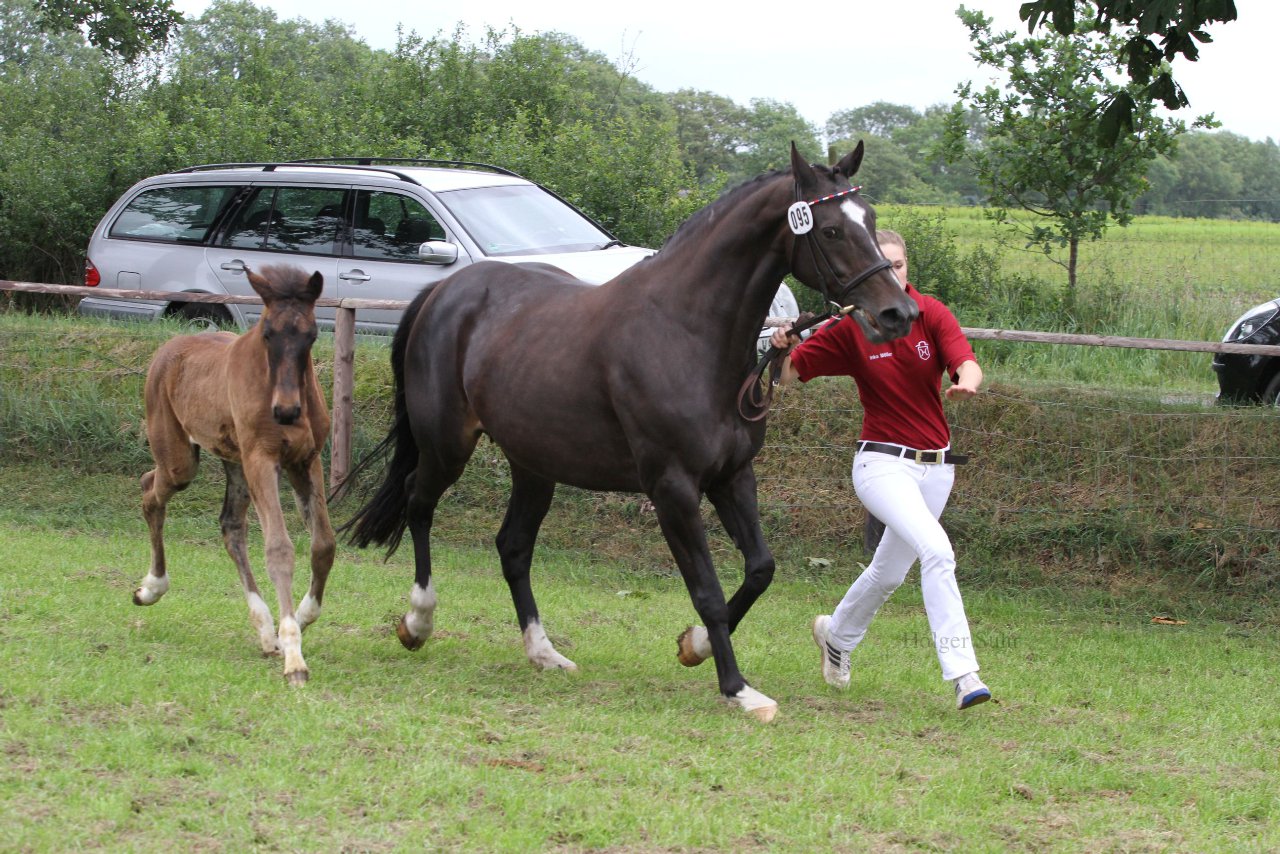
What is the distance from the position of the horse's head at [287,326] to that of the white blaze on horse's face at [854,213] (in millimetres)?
2367

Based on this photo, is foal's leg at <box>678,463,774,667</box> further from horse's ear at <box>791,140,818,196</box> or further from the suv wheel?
the suv wheel

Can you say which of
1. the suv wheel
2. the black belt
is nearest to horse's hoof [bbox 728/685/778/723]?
the black belt

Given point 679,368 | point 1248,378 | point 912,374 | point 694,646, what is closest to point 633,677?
point 694,646

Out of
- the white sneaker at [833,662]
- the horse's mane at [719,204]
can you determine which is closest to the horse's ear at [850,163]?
the horse's mane at [719,204]

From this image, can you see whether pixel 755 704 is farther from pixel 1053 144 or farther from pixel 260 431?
pixel 1053 144

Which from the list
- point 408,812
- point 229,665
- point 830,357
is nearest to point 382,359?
point 229,665

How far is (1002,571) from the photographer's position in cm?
915

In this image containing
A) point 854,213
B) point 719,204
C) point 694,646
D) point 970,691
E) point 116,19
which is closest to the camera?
point 854,213

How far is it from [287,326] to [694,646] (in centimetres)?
236

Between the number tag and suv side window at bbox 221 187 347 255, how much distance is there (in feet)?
23.6

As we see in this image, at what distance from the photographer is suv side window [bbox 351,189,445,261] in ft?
37.9

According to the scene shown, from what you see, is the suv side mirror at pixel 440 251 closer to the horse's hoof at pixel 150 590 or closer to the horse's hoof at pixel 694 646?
the horse's hoof at pixel 150 590

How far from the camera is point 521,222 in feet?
38.4

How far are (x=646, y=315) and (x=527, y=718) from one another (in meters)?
1.82
